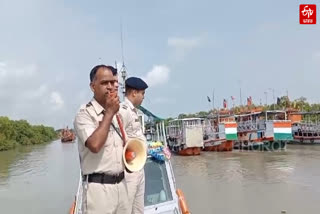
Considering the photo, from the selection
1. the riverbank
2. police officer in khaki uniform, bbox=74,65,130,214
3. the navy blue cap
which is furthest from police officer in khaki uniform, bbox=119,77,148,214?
the riverbank

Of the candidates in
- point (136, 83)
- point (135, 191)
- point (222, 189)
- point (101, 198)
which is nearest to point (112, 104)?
point (101, 198)

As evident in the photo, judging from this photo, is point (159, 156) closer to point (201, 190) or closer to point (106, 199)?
point (106, 199)

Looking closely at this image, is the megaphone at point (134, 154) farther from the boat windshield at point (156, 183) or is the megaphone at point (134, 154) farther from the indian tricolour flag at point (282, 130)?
the indian tricolour flag at point (282, 130)

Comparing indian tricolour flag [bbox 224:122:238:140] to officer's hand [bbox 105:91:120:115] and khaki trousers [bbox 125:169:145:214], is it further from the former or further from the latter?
officer's hand [bbox 105:91:120:115]

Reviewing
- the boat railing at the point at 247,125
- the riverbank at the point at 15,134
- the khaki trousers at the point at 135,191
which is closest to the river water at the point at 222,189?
the khaki trousers at the point at 135,191

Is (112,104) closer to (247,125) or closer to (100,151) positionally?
(100,151)

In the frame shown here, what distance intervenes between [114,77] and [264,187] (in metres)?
10.9

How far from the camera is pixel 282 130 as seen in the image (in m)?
25.8

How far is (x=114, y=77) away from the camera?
247cm

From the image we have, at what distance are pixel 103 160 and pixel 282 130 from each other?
25.3 meters

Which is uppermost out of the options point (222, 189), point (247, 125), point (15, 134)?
point (247, 125)

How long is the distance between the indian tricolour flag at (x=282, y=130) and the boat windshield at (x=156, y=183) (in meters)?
22.6

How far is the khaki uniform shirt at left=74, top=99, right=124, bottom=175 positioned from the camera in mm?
2254

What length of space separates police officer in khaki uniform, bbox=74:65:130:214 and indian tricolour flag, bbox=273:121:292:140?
25.1m
